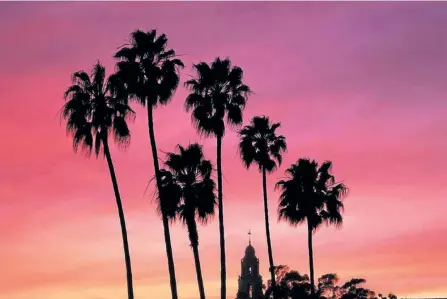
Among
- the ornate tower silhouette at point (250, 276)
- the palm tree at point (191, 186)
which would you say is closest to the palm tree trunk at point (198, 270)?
the palm tree at point (191, 186)

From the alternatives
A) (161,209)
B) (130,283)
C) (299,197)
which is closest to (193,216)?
(161,209)

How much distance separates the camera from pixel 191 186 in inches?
2197

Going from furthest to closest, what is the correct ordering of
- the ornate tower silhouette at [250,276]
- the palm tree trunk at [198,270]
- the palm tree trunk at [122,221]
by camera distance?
the ornate tower silhouette at [250,276] < the palm tree trunk at [198,270] < the palm tree trunk at [122,221]

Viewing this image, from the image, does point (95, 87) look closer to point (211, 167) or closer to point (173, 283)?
point (211, 167)

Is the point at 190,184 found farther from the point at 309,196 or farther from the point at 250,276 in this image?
the point at 250,276

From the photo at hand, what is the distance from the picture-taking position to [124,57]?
176 feet

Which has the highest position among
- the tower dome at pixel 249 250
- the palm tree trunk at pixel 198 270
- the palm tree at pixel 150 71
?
the tower dome at pixel 249 250

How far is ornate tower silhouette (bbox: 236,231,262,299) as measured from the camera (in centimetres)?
17925

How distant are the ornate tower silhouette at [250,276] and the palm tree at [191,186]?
123664 mm

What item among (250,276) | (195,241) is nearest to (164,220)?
(195,241)

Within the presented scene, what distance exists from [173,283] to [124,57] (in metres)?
15.6

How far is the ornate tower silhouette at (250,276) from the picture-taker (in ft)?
588

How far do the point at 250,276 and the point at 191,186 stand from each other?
131 meters

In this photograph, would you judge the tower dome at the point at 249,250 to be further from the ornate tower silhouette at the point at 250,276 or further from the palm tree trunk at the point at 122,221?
the palm tree trunk at the point at 122,221
